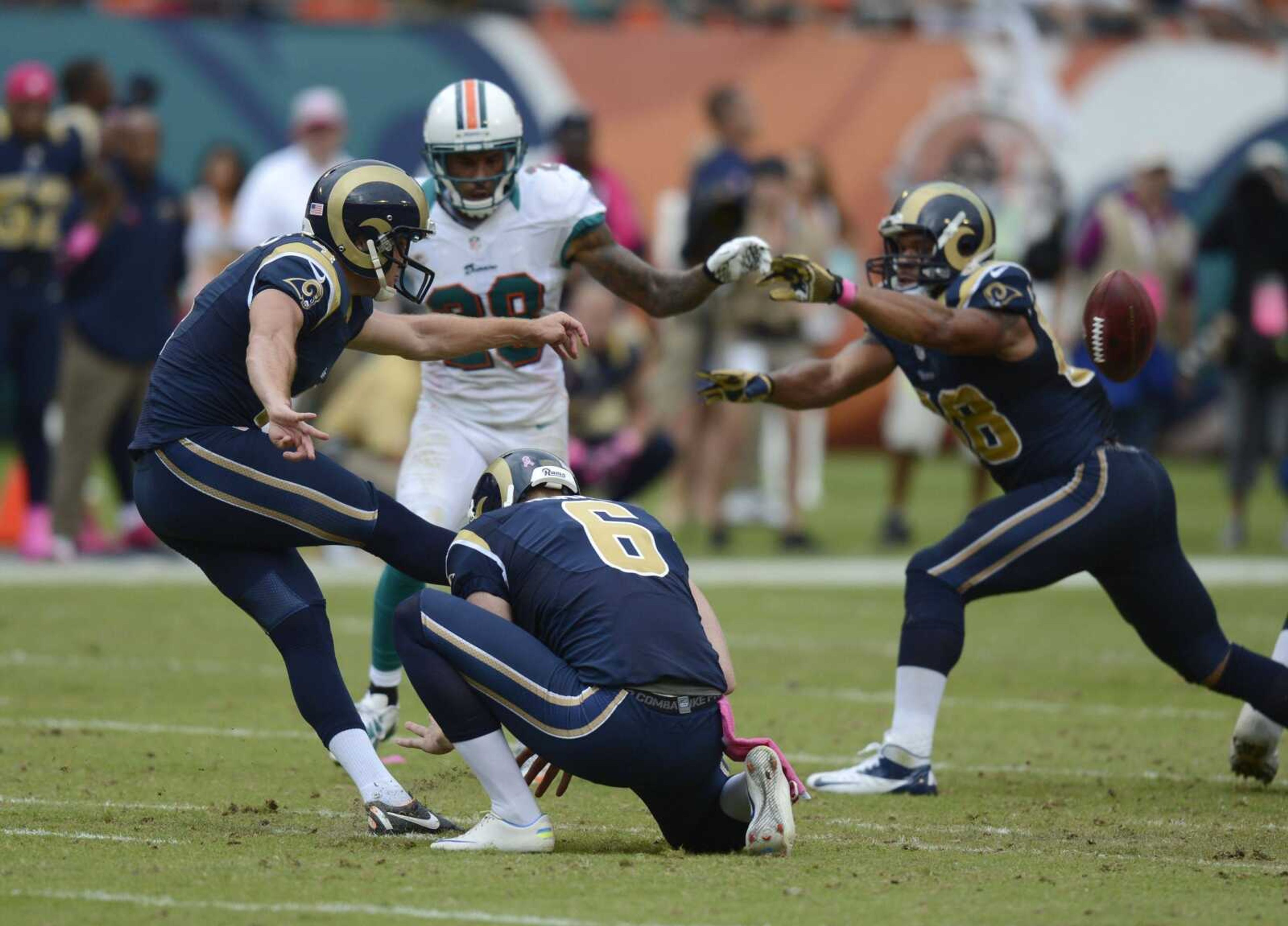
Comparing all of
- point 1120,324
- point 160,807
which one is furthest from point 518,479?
point 1120,324

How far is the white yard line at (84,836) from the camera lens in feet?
17.1

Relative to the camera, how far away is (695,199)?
12992 millimetres

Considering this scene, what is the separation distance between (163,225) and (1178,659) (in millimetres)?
7342

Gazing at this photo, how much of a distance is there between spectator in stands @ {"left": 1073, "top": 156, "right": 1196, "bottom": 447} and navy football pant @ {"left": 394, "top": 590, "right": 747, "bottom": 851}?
751cm

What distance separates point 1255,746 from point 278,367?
3.26 metres

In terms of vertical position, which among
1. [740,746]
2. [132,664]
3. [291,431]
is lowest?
Answer: [132,664]

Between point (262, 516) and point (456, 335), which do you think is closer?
point (262, 516)

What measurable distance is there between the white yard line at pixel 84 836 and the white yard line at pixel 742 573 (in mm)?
5577

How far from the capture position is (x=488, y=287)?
688cm

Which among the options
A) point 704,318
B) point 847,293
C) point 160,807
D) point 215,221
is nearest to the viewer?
point 160,807

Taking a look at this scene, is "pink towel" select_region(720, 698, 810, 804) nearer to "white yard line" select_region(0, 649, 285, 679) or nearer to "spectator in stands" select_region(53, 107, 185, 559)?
"white yard line" select_region(0, 649, 285, 679)

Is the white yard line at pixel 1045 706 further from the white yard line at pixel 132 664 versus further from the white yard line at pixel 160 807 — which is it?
the white yard line at pixel 160 807

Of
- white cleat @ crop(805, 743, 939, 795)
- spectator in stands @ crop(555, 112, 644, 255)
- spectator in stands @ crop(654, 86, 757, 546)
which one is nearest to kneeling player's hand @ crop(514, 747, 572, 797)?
white cleat @ crop(805, 743, 939, 795)

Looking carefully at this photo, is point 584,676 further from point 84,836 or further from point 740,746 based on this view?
point 84,836
